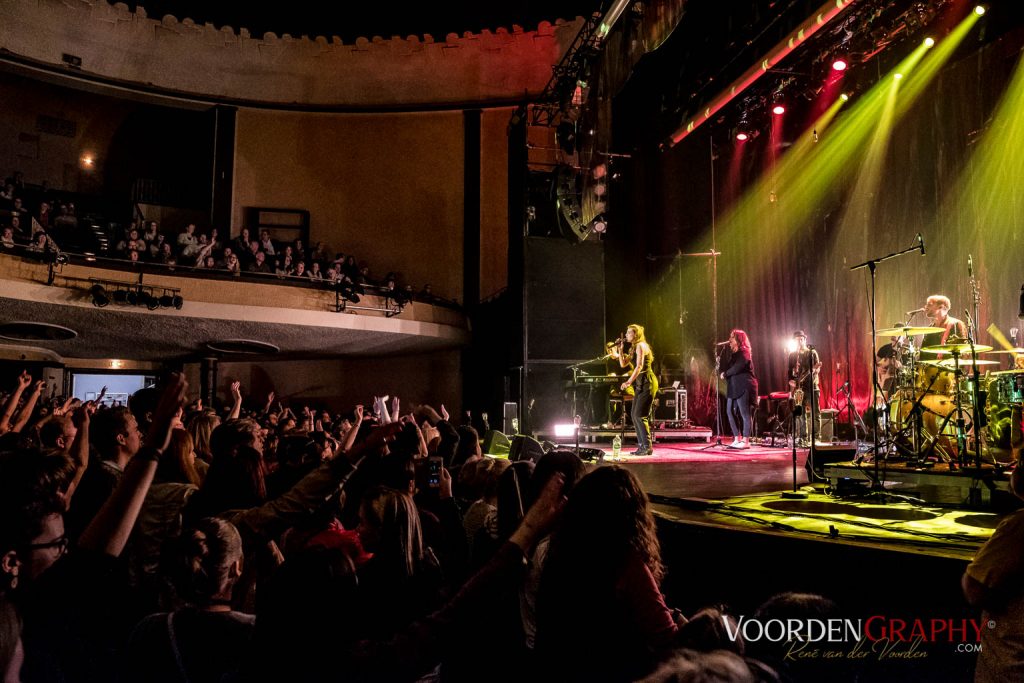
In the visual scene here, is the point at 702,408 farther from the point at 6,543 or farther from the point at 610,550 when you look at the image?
the point at 6,543

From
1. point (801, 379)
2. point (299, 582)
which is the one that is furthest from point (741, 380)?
point (299, 582)

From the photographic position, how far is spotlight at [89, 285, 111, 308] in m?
10.7

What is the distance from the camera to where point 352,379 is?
675 inches

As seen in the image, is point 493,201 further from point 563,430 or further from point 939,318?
point 939,318

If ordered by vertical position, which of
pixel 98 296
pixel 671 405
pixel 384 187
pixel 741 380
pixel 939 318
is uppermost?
pixel 384 187

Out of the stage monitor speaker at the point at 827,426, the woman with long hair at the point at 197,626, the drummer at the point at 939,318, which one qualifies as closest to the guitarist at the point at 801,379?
the stage monitor speaker at the point at 827,426

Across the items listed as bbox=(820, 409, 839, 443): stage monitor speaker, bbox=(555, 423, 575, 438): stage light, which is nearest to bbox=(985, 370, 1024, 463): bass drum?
bbox=(820, 409, 839, 443): stage monitor speaker

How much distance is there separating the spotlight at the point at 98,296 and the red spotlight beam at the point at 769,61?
31.1ft

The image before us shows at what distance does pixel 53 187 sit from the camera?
1534cm

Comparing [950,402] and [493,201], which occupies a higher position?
[493,201]

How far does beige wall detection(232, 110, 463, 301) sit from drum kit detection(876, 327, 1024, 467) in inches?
459

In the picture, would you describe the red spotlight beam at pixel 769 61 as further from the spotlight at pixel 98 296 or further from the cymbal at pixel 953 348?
the spotlight at pixel 98 296

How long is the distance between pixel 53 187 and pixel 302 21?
7022 mm

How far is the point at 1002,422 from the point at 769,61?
4.46m
